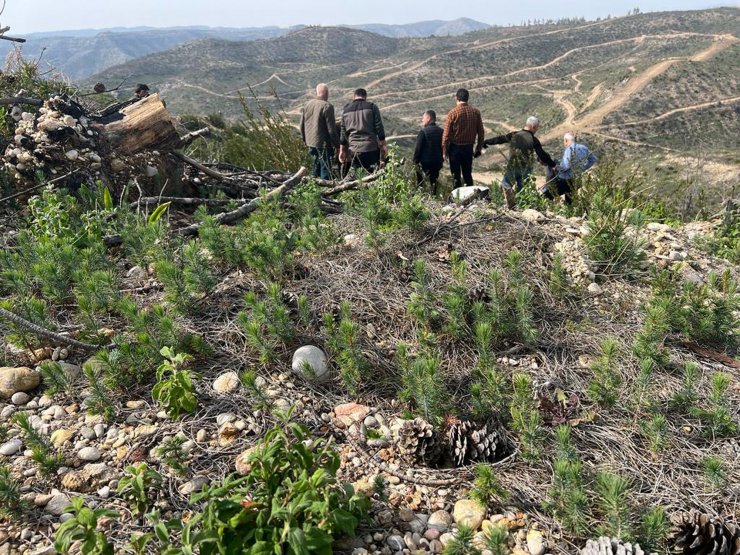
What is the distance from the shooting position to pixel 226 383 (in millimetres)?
2674

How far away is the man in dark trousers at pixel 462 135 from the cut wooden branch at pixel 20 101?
415 centimetres

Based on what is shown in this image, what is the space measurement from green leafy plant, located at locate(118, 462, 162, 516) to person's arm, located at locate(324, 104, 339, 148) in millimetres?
4666

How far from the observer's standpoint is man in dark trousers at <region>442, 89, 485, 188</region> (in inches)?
231

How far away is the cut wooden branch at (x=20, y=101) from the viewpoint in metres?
4.55

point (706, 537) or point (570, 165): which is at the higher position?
point (570, 165)

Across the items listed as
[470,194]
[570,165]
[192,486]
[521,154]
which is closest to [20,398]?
[192,486]

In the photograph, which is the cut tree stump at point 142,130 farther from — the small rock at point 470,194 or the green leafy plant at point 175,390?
the green leafy plant at point 175,390

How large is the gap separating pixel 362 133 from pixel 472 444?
4.40 metres

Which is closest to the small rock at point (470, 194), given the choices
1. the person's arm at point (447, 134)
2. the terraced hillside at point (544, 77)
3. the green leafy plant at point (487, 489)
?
the person's arm at point (447, 134)

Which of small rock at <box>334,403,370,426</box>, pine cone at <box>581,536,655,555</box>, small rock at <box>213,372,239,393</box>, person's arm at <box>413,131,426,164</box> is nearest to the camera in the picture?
pine cone at <box>581,536,655,555</box>

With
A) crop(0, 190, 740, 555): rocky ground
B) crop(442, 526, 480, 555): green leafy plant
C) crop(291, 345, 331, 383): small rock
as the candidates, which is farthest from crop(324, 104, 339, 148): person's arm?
crop(442, 526, 480, 555): green leafy plant

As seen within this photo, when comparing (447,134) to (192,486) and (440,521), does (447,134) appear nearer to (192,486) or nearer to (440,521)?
(440,521)

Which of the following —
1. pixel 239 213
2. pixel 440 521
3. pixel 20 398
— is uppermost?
pixel 239 213

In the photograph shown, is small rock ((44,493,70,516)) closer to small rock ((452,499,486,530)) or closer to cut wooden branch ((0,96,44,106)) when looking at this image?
small rock ((452,499,486,530))
